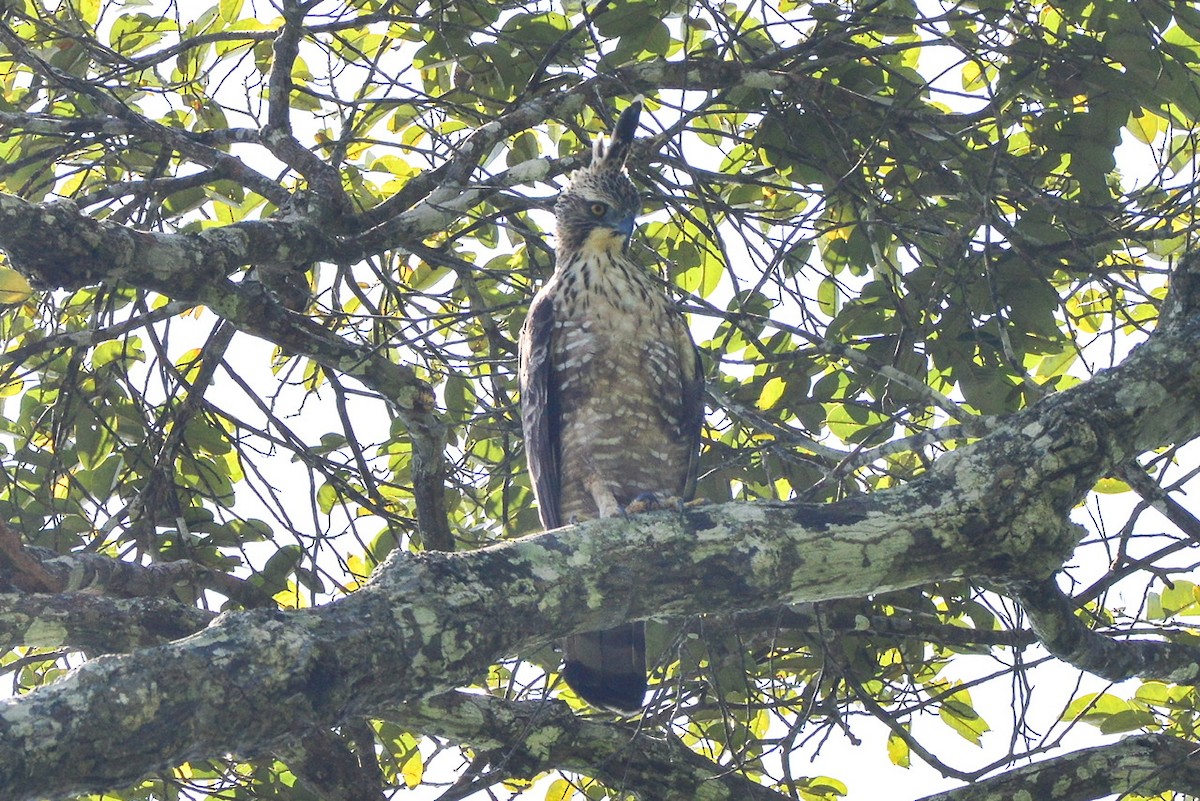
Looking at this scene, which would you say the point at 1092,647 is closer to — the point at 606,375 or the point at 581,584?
the point at 581,584

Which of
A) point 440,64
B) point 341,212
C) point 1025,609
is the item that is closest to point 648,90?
point 440,64

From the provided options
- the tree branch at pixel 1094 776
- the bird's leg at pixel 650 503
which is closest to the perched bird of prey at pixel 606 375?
the bird's leg at pixel 650 503

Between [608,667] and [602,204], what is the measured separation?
154 centimetres

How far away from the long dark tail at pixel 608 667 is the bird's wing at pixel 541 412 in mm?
450

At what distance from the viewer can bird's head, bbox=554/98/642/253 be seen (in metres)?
4.14

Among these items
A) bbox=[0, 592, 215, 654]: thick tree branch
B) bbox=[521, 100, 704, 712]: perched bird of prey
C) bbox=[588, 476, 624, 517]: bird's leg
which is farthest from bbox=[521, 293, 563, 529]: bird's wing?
bbox=[0, 592, 215, 654]: thick tree branch

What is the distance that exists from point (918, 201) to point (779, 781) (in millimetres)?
1880

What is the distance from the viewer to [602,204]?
4203mm

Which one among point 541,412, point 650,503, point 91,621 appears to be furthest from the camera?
point 541,412

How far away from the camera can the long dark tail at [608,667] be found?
3566 mm

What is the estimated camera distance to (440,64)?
4227 mm

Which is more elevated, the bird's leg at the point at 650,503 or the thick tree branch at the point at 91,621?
the bird's leg at the point at 650,503

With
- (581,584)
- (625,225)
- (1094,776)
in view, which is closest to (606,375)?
(625,225)

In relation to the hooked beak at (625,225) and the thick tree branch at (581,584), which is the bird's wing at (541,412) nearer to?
the hooked beak at (625,225)
